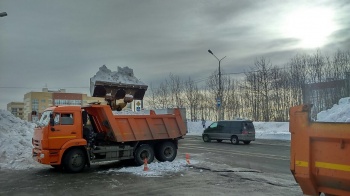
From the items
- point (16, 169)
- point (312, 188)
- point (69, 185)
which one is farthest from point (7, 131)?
point (312, 188)

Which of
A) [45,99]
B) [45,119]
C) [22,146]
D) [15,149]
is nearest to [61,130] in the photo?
[45,119]

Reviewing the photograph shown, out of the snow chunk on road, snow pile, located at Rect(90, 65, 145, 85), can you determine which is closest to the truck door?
the snow chunk on road

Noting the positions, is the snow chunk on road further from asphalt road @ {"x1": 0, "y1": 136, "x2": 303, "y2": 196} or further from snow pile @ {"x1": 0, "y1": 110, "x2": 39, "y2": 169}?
snow pile @ {"x1": 0, "y1": 110, "x2": 39, "y2": 169}

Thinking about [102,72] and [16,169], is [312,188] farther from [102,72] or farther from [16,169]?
[16,169]

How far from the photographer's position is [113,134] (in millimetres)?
14070

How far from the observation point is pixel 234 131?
27.1 metres

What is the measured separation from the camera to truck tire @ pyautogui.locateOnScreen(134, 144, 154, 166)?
14.8 m

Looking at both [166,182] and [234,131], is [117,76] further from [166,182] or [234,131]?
[234,131]

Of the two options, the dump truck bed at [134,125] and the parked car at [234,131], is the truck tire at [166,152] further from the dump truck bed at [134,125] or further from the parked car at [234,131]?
the parked car at [234,131]

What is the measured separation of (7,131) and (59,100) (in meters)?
82.0

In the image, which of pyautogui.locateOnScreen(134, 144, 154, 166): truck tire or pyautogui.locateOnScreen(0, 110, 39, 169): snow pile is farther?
pyautogui.locateOnScreen(0, 110, 39, 169): snow pile

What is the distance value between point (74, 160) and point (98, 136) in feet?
5.19

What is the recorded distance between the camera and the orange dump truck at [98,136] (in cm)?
1303

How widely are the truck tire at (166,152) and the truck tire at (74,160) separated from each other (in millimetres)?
3577
